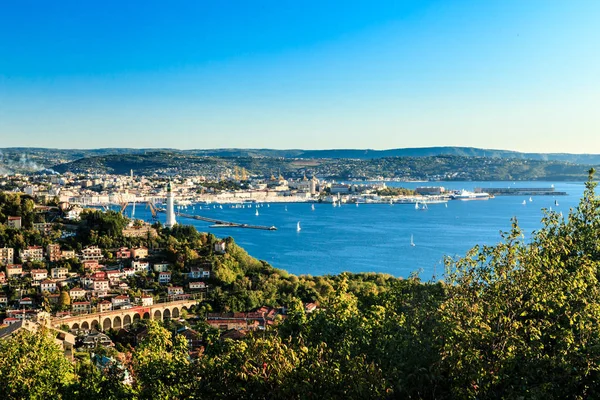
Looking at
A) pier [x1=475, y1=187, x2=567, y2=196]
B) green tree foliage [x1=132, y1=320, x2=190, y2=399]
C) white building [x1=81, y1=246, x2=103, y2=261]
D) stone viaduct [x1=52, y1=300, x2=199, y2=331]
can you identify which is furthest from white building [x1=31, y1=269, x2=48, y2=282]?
pier [x1=475, y1=187, x2=567, y2=196]

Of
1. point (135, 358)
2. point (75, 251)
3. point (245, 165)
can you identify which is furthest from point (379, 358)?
point (245, 165)

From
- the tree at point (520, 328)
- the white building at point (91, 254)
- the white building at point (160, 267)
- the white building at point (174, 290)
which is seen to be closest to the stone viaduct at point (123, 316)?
the white building at point (174, 290)

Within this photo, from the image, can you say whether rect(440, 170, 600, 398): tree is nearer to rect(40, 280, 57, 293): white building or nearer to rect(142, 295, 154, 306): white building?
rect(142, 295, 154, 306): white building

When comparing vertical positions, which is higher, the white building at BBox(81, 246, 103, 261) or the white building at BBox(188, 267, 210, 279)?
the white building at BBox(81, 246, 103, 261)

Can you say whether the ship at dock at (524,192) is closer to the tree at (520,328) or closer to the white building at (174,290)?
the white building at (174,290)

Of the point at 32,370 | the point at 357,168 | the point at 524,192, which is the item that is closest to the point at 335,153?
the point at 357,168

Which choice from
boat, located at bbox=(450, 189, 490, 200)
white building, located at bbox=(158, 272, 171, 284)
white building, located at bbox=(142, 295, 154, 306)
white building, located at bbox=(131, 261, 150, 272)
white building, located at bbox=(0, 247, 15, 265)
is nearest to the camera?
white building, located at bbox=(142, 295, 154, 306)

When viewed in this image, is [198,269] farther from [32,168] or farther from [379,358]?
[32,168]

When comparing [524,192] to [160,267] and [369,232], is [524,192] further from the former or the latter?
[160,267]
